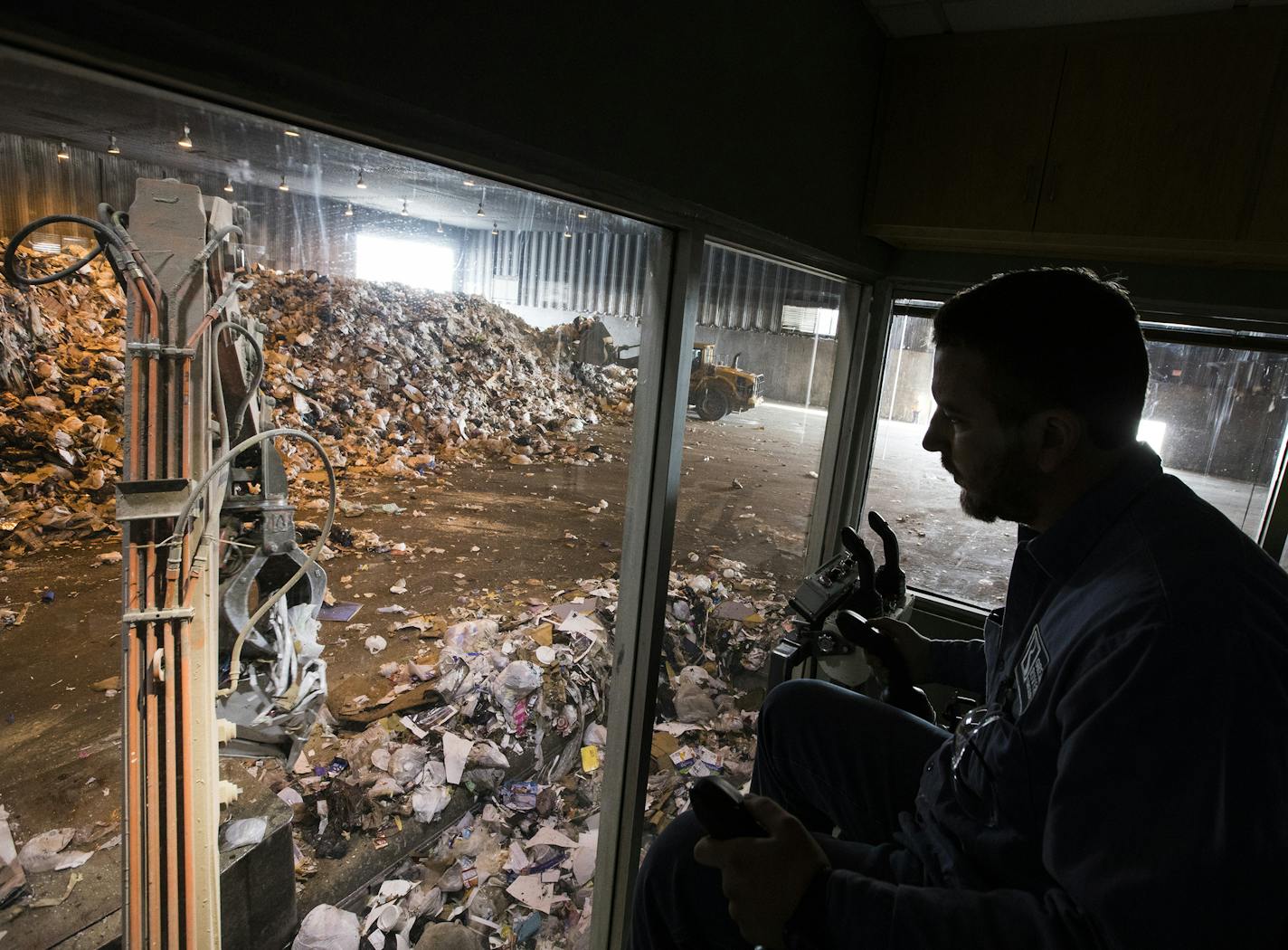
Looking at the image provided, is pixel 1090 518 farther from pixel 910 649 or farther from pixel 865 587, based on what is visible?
pixel 865 587

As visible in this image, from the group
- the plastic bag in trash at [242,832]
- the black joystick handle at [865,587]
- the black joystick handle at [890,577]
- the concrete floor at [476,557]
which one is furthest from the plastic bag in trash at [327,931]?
the black joystick handle at [890,577]

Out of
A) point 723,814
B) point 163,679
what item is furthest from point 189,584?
point 723,814

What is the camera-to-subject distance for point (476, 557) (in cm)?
202

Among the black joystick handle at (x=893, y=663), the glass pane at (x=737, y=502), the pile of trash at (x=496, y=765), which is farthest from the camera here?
the glass pane at (x=737, y=502)

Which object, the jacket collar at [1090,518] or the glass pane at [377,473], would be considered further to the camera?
the jacket collar at [1090,518]

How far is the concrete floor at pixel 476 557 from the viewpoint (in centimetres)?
102

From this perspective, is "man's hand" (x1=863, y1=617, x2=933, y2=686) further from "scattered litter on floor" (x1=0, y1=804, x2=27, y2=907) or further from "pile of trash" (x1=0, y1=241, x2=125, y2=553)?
"scattered litter on floor" (x1=0, y1=804, x2=27, y2=907)

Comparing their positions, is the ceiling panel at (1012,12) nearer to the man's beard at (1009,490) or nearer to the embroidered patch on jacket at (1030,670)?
the man's beard at (1009,490)

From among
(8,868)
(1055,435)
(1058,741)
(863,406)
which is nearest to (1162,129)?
(863,406)

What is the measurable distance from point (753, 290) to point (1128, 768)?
1.76 metres

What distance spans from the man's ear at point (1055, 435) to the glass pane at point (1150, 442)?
3.09ft

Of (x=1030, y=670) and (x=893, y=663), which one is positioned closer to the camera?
(x=1030, y=670)

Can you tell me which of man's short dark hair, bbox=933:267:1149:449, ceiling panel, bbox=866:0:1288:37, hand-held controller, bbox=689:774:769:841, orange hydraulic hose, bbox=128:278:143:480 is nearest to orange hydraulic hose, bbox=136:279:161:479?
orange hydraulic hose, bbox=128:278:143:480

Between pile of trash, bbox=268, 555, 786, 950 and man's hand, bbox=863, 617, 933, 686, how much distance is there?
1186mm
